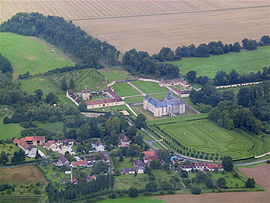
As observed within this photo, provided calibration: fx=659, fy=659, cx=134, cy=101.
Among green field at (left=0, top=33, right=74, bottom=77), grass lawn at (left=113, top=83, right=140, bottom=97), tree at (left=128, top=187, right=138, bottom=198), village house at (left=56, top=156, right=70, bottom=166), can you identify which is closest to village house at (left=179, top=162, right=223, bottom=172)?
tree at (left=128, top=187, right=138, bottom=198)

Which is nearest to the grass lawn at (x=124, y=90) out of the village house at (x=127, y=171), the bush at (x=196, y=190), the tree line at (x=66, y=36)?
the tree line at (x=66, y=36)

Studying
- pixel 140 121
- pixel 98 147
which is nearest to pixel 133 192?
pixel 98 147

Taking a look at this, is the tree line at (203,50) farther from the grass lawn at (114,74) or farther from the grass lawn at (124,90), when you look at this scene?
the grass lawn at (124,90)

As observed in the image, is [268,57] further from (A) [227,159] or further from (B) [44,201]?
(B) [44,201]

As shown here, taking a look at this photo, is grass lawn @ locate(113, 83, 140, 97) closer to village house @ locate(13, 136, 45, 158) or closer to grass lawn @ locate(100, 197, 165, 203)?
village house @ locate(13, 136, 45, 158)

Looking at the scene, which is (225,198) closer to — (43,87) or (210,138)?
(210,138)

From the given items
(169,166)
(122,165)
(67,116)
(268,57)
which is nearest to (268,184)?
(169,166)
